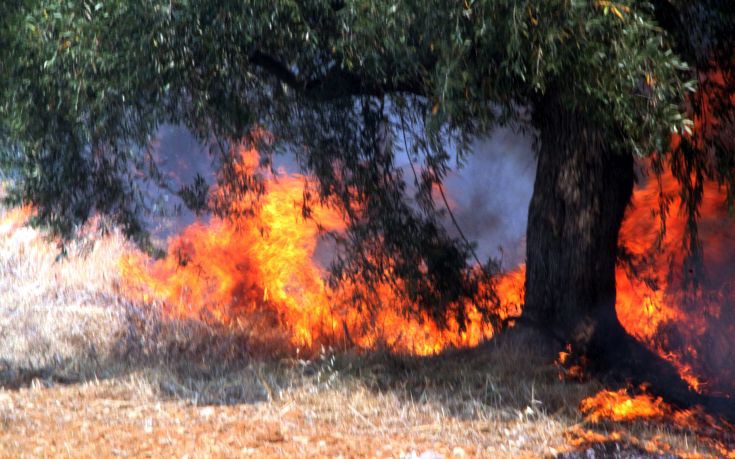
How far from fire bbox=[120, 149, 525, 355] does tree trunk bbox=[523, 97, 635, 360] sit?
1.41 metres

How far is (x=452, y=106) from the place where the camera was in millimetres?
6355

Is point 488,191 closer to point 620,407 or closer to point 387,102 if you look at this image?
point 387,102

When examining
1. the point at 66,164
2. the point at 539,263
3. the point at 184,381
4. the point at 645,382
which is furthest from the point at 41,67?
the point at 645,382

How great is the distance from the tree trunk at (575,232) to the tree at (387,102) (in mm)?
17

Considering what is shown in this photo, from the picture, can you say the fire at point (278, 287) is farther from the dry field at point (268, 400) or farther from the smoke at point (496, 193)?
the smoke at point (496, 193)

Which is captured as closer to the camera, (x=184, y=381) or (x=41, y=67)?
(x=41, y=67)

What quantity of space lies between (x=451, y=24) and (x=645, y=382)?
3954mm

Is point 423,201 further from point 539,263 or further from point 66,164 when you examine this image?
point 66,164

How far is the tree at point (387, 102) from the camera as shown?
625 cm

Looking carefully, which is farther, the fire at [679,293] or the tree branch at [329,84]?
the fire at [679,293]

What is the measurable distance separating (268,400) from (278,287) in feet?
14.0

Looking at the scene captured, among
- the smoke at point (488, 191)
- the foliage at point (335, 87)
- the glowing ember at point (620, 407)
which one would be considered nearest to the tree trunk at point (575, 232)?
the foliage at point (335, 87)

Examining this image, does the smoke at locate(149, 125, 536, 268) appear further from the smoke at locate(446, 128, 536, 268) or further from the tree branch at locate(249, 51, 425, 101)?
the tree branch at locate(249, 51, 425, 101)

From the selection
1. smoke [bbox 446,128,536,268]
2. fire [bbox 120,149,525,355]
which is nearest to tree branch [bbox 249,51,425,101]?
fire [bbox 120,149,525,355]
